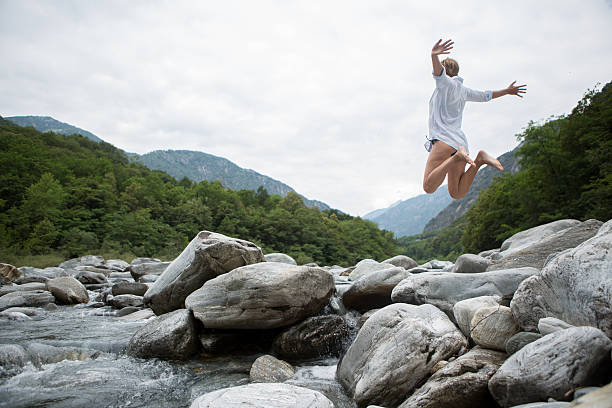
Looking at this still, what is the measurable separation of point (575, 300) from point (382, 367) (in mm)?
2123

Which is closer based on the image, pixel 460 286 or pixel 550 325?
pixel 550 325

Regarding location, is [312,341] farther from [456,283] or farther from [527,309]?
[527,309]

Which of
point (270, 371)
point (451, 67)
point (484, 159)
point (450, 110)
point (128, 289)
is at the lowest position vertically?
point (270, 371)

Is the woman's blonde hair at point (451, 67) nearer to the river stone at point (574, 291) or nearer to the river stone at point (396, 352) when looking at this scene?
the river stone at point (574, 291)

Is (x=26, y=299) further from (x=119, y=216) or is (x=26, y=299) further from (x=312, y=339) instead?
(x=119, y=216)

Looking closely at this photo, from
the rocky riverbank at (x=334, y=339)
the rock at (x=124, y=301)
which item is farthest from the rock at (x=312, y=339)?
the rock at (x=124, y=301)

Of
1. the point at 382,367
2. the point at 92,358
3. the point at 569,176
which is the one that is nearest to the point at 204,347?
the point at 92,358

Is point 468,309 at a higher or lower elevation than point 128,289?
higher

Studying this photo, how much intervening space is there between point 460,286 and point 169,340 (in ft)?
16.5

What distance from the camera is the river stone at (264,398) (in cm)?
316

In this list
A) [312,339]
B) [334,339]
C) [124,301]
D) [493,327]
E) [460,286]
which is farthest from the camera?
[124,301]

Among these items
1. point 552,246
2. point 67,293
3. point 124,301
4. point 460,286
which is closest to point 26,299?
point 67,293

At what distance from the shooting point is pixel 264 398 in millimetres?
3254

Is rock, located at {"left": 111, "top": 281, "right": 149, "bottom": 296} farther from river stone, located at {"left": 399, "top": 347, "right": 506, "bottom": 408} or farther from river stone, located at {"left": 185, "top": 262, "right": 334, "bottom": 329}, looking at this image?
river stone, located at {"left": 399, "top": 347, "right": 506, "bottom": 408}
